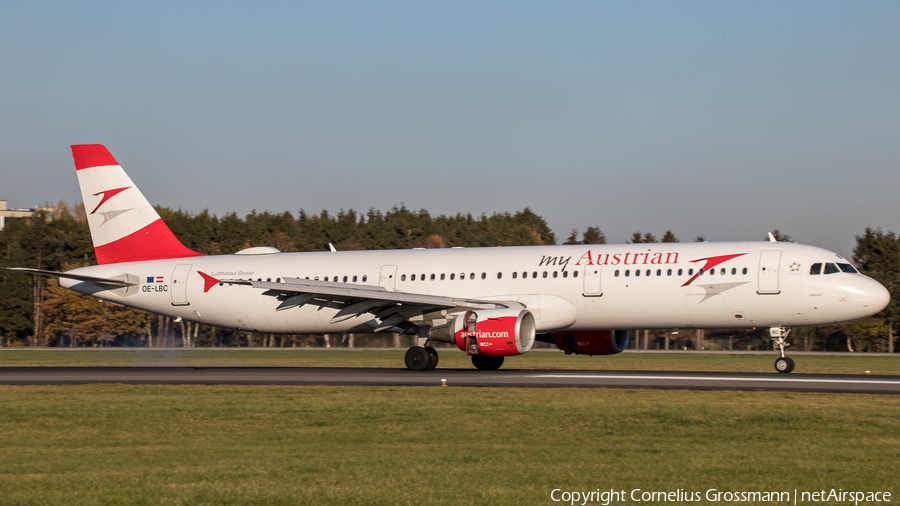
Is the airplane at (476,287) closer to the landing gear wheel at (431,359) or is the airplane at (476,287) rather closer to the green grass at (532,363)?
the landing gear wheel at (431,359)

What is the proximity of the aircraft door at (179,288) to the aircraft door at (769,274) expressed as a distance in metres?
20.6

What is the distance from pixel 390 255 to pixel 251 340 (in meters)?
48.2

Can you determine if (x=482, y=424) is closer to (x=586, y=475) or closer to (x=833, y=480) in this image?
(x=586, y=475)

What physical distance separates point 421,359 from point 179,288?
10413 millimetres

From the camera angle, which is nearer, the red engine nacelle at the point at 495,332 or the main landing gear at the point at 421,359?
the red engine nacelle at the point at 495,332

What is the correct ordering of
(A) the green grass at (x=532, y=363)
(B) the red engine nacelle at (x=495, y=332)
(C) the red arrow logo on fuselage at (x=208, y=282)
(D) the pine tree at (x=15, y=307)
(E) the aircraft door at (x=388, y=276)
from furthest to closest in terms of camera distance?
(D) the pine tree at (x=15, y=307), (A) the green grass at (x=532, y=363), (C) the red arrow logo on fuselage at (x=208, y=282), (E) the aircraft door at (x=388, y=276), (B) the red engine nacelle at (x=495, y=332)

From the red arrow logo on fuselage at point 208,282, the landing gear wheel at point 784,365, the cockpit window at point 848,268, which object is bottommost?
the landing gear wheel at point 784,365

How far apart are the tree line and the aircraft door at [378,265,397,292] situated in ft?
81.6

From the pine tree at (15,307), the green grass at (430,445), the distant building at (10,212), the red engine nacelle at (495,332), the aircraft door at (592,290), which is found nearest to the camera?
the green grass at (430,445)

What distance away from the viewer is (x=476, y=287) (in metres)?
30.6

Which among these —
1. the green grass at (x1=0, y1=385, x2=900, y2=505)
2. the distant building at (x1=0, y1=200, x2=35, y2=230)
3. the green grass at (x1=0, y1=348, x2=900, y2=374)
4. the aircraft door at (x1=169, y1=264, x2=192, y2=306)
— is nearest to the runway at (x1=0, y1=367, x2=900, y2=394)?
the green grass at (x1=0, y1=385, x2=900, y2=505)

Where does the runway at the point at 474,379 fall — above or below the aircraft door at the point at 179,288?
below

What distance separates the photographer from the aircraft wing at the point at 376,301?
29.1 metres

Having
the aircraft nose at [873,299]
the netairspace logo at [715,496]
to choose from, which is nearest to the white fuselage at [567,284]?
the aircraft nose at [873,299]
